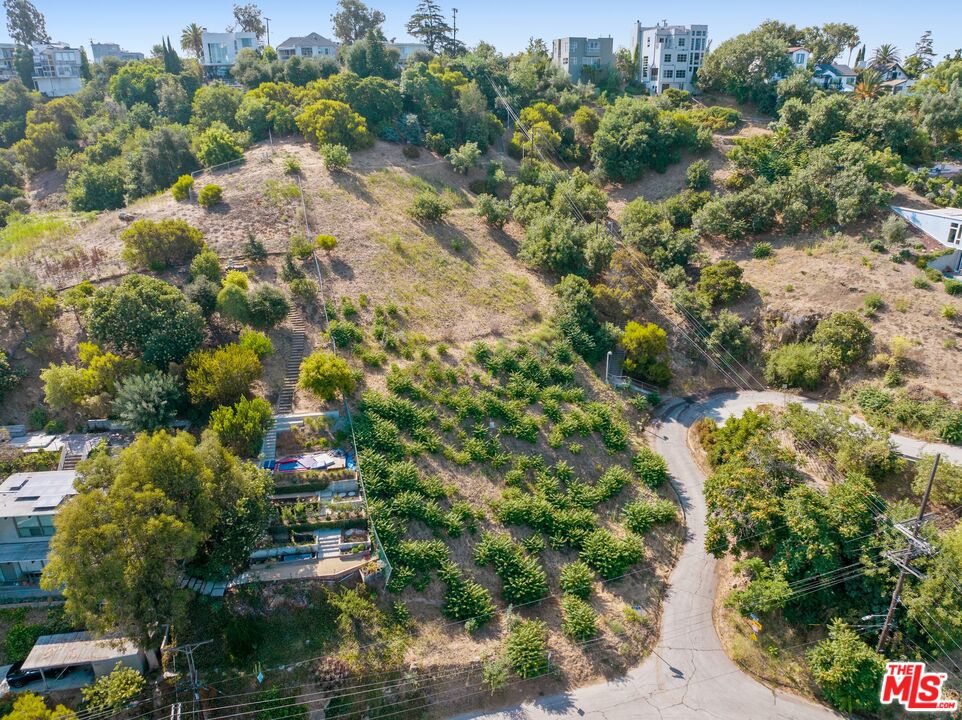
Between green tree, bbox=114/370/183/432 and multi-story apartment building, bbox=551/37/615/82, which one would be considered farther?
multi-story apartment building, bbox=551/37/615/82

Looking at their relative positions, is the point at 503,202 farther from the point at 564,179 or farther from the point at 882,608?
the point at 882,608

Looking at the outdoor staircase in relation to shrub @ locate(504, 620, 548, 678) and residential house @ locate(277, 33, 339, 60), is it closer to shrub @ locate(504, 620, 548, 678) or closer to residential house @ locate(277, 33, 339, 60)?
shrub @ locate(504, 620, 548, 678)

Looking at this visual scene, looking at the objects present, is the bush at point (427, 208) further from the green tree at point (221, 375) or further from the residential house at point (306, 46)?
the residential house at point (306, 46)

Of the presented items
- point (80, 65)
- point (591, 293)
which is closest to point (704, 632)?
point (591, 293)

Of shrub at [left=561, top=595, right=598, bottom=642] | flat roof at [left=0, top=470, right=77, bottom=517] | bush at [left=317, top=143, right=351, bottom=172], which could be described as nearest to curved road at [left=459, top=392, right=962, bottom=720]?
shrub at [left=561, top=595, right=598, bottom=642]

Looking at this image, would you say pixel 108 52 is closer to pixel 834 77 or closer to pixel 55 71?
pixel 55 71

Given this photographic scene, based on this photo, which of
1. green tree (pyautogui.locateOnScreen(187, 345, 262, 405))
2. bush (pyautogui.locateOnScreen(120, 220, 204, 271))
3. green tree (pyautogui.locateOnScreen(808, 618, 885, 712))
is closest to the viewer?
green tree (pyautogui.locateOnScreen(808, 618, 885, 712))

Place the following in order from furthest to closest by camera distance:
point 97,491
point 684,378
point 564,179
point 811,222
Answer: point 564,179
point 811,222
point 684,378
point 97,491
